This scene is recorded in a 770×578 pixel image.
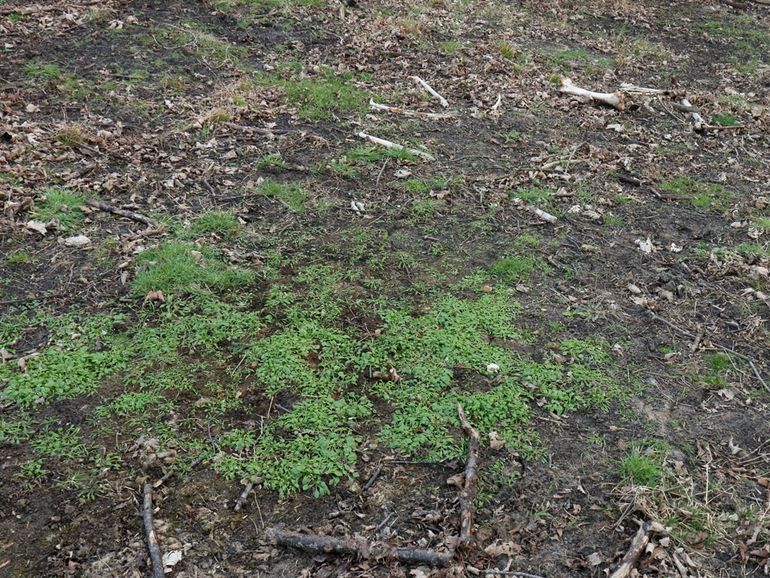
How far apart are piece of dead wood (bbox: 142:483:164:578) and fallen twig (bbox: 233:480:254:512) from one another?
0.46 meters

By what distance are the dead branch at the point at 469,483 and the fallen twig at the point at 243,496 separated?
1.27 meters

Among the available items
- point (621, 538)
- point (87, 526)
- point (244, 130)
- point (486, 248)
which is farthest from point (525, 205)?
point (87, 526)

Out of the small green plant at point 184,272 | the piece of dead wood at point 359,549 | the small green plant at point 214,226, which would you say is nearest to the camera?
the piece of dead wood at point 359,549

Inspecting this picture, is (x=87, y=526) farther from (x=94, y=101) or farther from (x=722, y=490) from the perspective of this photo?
(x=94, y=101)

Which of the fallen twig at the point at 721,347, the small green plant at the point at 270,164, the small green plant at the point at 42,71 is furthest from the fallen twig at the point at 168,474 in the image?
the small green plant at the point at 42,71

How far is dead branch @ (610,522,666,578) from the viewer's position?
343 centimetres

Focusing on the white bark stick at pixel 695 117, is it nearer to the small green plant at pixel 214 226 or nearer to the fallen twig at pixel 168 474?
the small green plant at pixel 214 226

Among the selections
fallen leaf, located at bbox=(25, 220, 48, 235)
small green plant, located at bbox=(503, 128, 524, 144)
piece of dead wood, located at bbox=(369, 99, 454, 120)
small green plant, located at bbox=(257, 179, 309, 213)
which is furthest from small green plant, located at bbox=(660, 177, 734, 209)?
fallen leaf, located at bbox=(25, 220, 48, 235)

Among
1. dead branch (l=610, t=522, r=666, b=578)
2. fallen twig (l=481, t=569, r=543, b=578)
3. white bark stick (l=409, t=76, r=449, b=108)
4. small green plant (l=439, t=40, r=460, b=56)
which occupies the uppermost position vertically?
small green plant (l=439, t=40, r=460, b=56)

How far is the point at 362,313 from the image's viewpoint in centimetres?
523

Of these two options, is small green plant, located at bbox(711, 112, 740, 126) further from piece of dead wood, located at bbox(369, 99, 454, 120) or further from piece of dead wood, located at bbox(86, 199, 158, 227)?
piece of dead wood, located at bbox(86, 199, 158, 227)

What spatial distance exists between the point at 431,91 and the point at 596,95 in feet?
8.41

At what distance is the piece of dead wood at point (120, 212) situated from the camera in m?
6.02

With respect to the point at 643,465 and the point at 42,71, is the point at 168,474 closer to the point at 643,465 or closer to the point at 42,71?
the point at 643,465
